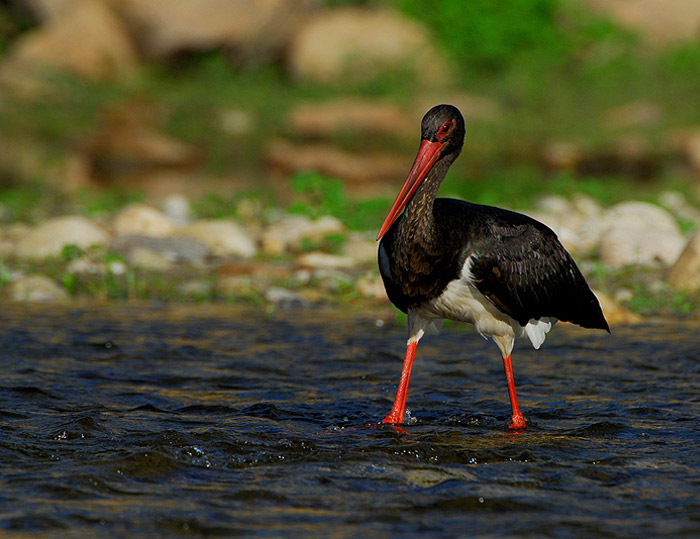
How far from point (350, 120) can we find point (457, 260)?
1586 centimetres

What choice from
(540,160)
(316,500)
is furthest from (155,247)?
(540,160)

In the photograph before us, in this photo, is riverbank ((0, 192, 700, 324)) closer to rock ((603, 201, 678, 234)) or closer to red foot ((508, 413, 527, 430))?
rock ((603, 201, 678, 234))

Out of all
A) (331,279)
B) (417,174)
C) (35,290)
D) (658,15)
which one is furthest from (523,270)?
(658,15)

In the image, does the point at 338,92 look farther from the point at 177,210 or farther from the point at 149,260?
the point at 149,260

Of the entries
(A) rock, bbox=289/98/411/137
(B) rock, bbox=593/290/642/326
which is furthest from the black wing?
(A) rock, bbox=289/98/411/137

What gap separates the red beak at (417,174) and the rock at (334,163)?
38.1 feet

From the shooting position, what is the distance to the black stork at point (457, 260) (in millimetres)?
4871

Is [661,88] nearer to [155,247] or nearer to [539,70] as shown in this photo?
[539,70]

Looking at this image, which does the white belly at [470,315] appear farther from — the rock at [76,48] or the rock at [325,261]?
the rock at [76,48]

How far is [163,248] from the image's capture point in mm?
9289

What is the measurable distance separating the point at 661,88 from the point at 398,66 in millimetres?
5260

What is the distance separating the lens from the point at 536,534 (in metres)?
3.41

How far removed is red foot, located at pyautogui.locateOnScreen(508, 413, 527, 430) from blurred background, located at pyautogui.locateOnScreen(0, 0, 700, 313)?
9.46 metres

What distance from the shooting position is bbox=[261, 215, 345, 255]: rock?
9.71 metres
